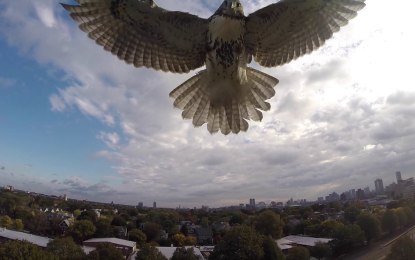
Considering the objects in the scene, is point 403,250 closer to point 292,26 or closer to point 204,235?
point 204,235

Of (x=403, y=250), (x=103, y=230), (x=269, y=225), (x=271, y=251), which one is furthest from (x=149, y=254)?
(x=269, y=225)

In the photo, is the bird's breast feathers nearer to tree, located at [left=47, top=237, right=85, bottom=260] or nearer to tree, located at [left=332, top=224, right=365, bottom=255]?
tree, located at [left=47, top=237, right=85, bottom=260]

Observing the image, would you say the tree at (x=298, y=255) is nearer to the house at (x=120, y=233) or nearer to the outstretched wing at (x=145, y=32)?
the house at (x=120, y=233)

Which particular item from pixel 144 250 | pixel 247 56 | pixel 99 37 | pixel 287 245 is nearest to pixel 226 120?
pixel 247 56

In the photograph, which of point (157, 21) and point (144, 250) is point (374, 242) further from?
point (157, 21)

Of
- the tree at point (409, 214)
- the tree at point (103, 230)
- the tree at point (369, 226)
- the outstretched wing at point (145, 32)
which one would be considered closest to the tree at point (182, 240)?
the tree at point (103, 230)

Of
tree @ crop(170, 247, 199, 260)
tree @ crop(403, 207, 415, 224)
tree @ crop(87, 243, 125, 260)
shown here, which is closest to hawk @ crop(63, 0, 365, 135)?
tree @ crop(87, 243, 125, 260)
